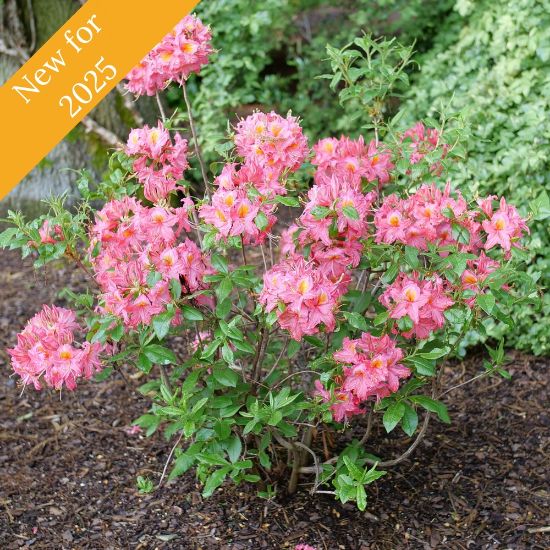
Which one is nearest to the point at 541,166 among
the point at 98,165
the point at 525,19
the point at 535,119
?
the point at 535,119

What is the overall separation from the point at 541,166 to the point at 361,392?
5.39 feet

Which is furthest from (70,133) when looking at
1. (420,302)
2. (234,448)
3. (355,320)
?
(420,302)

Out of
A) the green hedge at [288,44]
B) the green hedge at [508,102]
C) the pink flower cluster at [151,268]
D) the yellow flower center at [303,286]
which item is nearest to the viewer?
the yellow flower center at [303,286]

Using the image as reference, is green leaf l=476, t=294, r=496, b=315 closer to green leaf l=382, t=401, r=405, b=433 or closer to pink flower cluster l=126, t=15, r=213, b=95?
green leaf l=382, t=401, r=405, b=433

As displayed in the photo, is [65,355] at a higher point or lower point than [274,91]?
lower

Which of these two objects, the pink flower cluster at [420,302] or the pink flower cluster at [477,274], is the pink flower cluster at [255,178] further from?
the pink flower cluster at [477,274]

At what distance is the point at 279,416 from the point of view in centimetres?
201

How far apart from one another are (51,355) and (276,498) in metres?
0.87

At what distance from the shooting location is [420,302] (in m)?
1.92

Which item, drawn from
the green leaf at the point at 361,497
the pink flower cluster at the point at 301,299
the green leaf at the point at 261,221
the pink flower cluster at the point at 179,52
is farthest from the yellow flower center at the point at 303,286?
the pink flower cluster at the point at 179,52

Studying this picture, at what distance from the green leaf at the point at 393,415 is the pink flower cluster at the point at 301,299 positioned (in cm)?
30

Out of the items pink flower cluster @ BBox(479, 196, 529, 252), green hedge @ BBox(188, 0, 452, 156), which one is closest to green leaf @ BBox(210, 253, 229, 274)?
pink flower cluster @ BBox(479, 196, 529, 252)

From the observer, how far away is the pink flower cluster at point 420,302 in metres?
1.91

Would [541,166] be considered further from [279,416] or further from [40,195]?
[40,195]
